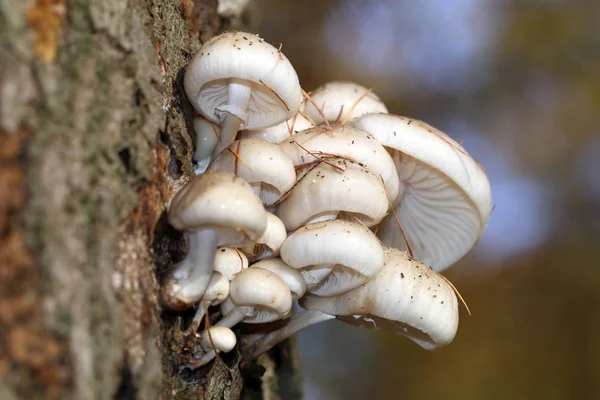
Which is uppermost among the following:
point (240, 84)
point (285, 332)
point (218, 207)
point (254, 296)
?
point (240, 84)

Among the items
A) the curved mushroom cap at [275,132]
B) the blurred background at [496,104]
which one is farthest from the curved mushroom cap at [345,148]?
the blurred background at [496,104]

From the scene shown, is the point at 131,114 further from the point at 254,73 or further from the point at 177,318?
the point at 177,318

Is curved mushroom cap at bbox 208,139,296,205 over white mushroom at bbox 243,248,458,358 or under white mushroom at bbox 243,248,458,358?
over

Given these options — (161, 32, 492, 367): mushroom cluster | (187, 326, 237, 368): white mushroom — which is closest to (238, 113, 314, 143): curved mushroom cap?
(161, 32, 492, 367): mushroom cluster

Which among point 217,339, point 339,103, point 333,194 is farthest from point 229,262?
point 339,103

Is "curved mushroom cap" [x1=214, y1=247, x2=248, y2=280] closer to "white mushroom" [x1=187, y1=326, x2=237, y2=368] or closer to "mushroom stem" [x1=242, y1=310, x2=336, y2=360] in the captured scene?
"white mushroom" [x1=187, y1=326, x2=237, y2=368]

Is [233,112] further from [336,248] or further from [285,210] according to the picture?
[336,248]

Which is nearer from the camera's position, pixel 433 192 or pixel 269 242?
pixel 269 242
